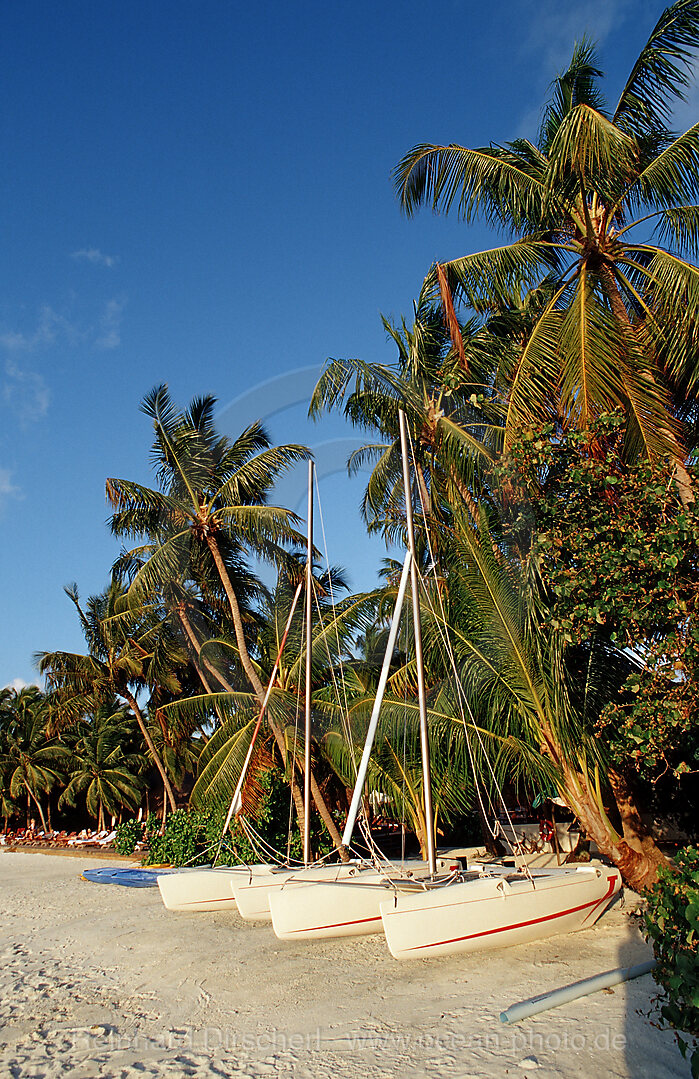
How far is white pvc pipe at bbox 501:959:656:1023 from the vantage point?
21.6ft

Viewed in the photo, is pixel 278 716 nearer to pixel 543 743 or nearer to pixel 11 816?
pixel 543 743

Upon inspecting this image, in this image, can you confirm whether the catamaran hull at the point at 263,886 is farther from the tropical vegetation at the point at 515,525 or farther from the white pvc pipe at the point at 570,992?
the white pvc pipe at the point at 570,992

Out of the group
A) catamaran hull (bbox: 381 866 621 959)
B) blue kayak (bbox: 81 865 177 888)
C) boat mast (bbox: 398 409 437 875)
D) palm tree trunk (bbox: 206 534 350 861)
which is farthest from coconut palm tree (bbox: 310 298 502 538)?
blue kayak (bbox: 81 865 177 888)

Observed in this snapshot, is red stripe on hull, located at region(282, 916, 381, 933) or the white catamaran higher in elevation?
the white catamaran

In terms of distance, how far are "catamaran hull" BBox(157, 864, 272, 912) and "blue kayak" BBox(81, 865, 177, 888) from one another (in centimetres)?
361

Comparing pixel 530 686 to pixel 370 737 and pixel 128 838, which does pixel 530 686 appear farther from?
pixel 128 838

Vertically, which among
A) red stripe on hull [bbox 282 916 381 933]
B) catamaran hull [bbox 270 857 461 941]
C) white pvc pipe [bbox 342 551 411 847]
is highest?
white pvc pipe [bbox 342 551 411 847]

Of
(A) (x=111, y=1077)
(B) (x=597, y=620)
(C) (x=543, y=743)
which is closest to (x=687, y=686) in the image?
(B) (x=597, y=620)

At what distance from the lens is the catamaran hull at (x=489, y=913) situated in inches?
326

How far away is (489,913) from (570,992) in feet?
6.00

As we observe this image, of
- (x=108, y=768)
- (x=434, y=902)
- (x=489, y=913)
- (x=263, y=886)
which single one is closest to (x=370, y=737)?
(x=434, y=902)

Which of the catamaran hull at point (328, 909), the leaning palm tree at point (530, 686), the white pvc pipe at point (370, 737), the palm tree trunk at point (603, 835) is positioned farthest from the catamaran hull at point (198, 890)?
the palm tree trunk at point (603, 835)

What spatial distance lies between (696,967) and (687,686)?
3637 millimetres

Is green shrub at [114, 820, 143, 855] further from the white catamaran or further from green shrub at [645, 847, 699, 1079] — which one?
green shrub at [645, 847, 699, 1079]
